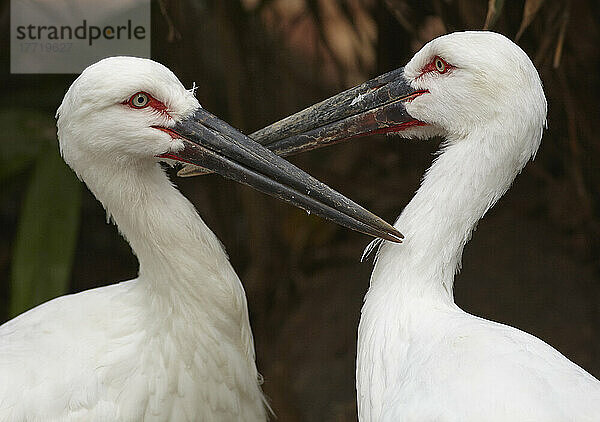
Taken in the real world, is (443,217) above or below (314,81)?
below

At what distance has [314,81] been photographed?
3270mm

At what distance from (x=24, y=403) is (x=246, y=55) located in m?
1.66

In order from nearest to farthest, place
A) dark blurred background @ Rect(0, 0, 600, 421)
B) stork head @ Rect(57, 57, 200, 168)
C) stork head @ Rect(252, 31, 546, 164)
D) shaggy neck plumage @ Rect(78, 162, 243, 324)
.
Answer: stork head @ Rect(252, 31, 546, 164)
stork head @ Rect(57, 57, 200, 168)
shaggy neck plumage @ Rect(78, 162, 243, 324)
dark blurred background @ Rect(0, 0, 600, 421)

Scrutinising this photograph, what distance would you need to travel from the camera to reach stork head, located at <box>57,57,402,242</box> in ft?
6.47

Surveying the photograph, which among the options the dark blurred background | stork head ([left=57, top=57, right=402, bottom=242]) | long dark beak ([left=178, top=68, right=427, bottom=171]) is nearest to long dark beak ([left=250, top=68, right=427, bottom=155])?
long dark beak ([left=178, top=68, right=427, bottom=171])

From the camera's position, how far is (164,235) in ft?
6.89

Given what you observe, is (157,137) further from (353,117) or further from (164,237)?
(353,117)

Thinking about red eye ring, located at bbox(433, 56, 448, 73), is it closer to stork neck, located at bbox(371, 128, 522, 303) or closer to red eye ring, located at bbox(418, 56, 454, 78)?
red eye ring, located at bbox(418, 56, 454, 78)

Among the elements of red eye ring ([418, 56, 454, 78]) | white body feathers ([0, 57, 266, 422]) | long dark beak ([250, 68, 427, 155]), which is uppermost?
red eye ring ([418, 56, 454, 78])

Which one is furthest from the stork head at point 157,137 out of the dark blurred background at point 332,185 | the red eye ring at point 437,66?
the dark blurred background at point 332,185

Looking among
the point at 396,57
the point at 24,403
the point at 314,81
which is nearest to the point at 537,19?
the point at 396,57

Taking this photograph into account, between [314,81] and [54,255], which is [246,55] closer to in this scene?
[314,81]

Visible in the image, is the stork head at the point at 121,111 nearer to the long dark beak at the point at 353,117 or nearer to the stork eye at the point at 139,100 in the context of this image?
the stork eye at the point at 139,100

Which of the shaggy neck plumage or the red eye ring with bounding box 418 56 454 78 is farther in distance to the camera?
the shaggy neck plumage
